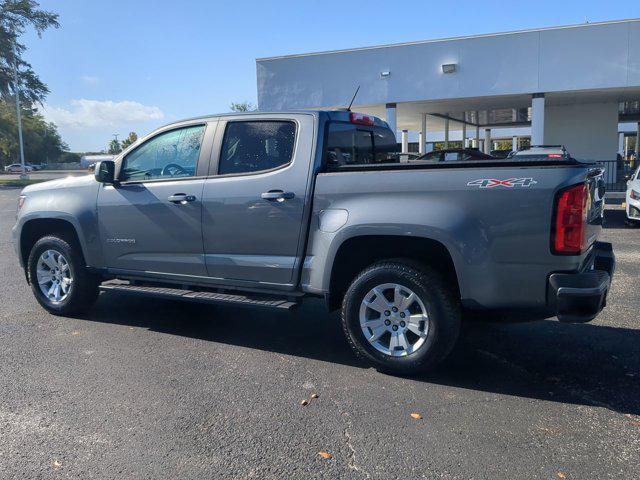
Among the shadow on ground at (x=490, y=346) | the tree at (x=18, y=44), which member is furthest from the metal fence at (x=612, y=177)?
the tree at (x=18, y=44)

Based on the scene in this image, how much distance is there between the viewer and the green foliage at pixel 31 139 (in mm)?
62375

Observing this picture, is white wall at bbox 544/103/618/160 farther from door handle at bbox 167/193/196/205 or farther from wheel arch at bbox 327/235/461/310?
door handle at bbox 167/193/196/205

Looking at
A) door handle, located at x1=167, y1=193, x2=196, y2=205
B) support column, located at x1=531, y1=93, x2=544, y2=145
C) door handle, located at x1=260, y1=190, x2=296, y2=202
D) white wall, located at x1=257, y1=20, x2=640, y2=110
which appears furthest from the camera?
support column, located at x1=531, y1=93, x2=544, y2=145

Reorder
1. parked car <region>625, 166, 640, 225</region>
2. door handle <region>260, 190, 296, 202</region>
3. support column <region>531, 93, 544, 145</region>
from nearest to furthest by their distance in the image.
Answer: door handle <region>260, 190, 296, 202</region> → parked car <region>625, 166, 640, 225</region> → support column <region>531, 93, 544, 145</region>

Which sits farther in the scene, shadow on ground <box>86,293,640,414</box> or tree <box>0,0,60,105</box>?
tree <box>0,0,60,105</box>

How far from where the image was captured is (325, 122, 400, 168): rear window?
4.88 meters

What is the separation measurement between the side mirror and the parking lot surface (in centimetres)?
148

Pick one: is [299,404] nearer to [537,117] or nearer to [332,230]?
[332,230]

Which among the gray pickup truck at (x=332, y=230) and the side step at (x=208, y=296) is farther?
the side step at (x=208, y=296)

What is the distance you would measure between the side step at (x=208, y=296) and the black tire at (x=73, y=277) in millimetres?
265

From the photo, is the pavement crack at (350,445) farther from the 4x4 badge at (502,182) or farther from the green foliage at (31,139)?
the green foliage at (31,139)

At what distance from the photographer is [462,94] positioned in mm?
18719

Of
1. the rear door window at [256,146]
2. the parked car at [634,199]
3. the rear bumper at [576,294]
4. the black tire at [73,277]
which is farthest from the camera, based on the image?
the parked car at [634,199]

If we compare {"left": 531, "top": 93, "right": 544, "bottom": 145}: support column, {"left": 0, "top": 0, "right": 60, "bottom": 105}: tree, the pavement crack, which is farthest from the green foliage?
the pavement crack
